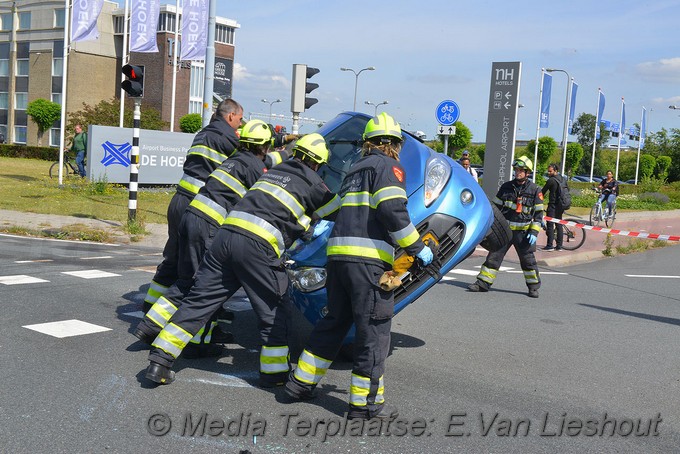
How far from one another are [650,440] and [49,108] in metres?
57.6

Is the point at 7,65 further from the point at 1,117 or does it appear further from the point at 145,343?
the point at 145,343

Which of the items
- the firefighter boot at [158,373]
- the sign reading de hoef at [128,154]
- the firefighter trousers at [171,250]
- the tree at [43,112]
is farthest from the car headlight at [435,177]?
the tree at [43,112]

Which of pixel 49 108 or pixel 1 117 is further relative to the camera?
pixel 1 117

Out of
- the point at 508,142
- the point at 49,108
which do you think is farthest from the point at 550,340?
the point at 49,108

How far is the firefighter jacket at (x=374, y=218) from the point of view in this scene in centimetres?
459

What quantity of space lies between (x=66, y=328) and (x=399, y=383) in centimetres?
316

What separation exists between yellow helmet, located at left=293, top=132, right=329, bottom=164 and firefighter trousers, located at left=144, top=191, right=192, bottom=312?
5.34 feet

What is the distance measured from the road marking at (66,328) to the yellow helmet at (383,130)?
3.28 metres

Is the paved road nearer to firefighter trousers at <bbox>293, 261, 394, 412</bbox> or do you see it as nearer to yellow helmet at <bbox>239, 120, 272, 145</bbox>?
firefighter trousers at <bbox>293, 261, 394, 412</bbox>

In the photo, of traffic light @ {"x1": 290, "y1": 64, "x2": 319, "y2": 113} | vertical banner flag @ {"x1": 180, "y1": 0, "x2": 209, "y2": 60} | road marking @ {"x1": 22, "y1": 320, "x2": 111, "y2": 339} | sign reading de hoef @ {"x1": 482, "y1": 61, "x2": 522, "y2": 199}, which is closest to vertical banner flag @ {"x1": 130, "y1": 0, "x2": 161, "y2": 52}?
vertical banner flag @ {"x1": 180, "y1": 0, "x2": 209, "y2": 60}

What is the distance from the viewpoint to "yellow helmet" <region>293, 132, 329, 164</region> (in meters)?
5.09

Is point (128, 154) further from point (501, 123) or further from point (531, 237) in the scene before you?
point (531, 237)

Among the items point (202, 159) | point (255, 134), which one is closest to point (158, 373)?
point (255, 134)

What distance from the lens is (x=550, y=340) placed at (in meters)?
7.00
